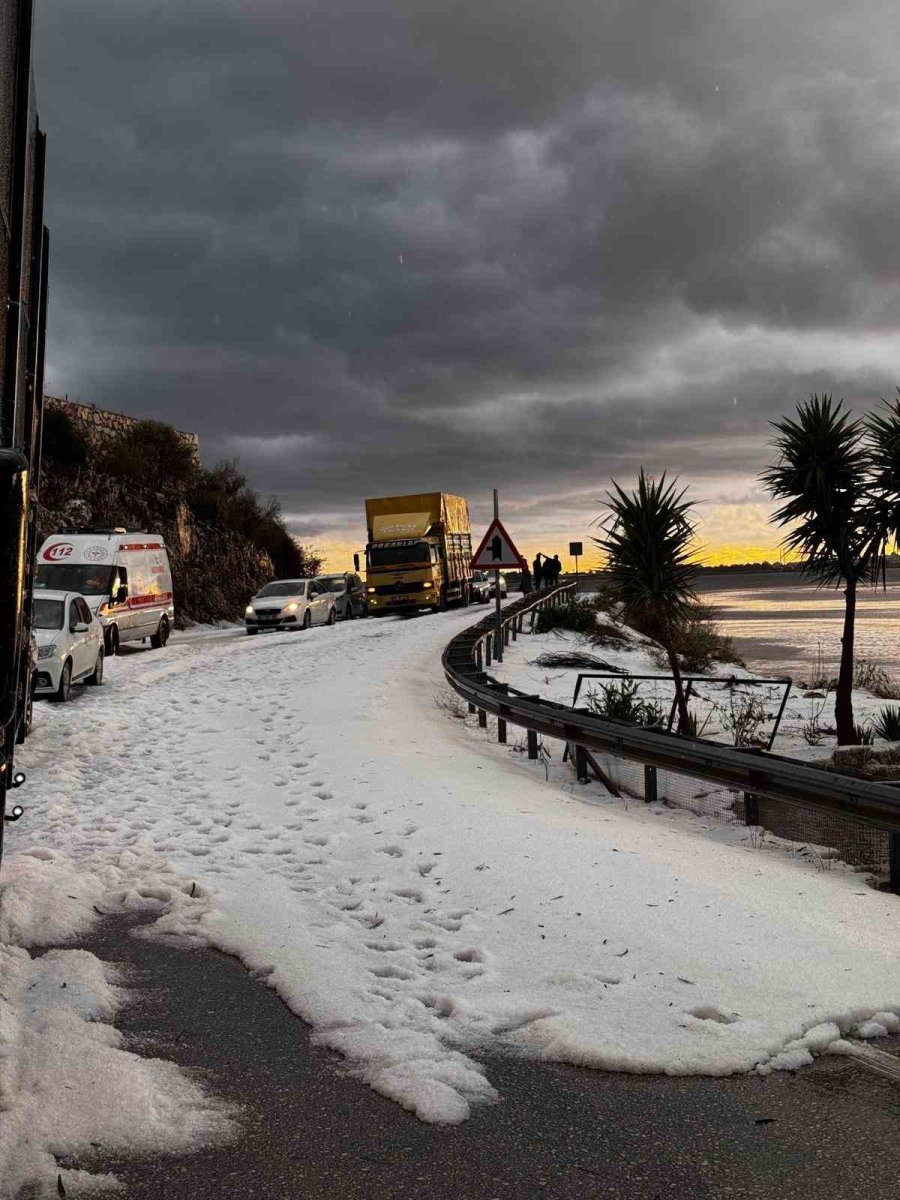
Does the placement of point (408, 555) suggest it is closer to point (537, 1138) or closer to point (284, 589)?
point (284, 589)

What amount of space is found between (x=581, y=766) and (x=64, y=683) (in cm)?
880

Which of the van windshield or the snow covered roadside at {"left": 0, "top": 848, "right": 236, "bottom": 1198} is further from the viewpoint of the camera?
the van windshield

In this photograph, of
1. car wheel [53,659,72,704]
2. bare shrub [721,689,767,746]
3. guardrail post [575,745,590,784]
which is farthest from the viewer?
car wheel [53,659,72,704]

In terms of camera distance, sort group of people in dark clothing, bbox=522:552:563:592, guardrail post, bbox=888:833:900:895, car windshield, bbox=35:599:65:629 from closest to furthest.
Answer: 1. guardrail post, bbox=888:833:900:895
2. car windshield, bbox=35:599:65:629
3. group of people in dark clothing, bbox=522:552:563:592

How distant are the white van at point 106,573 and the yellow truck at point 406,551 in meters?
11.9

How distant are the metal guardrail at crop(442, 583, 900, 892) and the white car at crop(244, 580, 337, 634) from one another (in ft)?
58.7

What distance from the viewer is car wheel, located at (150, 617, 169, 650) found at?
25.8 meters

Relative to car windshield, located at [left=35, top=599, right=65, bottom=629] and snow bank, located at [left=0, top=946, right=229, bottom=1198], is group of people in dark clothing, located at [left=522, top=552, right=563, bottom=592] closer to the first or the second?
car windshield, located at [left=35, top=599, right=65, bottom=629]

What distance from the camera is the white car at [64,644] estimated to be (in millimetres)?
14547

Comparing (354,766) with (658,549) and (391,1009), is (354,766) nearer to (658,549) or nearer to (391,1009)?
(391,1009)

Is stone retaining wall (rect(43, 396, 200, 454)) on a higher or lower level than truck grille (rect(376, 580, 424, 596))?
higher

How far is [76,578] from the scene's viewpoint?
22000 mm

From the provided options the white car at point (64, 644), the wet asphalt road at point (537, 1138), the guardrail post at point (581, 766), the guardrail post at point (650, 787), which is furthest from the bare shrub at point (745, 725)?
the wet asphalt road at point (537, 1138)

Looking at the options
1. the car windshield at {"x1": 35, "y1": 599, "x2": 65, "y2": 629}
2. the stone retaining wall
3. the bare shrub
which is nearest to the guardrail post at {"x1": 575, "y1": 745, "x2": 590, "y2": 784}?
the bare shrub
